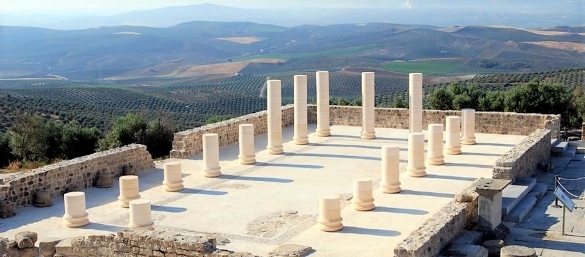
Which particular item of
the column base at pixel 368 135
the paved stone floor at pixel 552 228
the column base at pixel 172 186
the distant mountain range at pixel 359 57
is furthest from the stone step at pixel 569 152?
the distant mountain range at pixel 359 57

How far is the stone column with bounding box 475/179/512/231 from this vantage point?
12827 millimetres

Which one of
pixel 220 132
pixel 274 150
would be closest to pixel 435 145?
pixel 274 150

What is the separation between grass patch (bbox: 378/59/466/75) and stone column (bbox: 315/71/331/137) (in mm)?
90948

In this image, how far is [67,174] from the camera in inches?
615

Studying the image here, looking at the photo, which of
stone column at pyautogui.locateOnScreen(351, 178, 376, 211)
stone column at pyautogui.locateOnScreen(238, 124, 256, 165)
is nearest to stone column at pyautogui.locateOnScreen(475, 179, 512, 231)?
stone column at pyautogui.locateOnScreen(351, 178, 376, 211)

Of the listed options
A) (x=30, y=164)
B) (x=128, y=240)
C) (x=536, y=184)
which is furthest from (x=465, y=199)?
(x=30, y=164)

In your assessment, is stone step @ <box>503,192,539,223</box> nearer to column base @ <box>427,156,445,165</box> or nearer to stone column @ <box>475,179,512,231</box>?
stone column @ <box>475,179,512,231</box>

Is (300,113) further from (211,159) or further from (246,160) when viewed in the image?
(211,159)

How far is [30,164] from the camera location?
26.0 m

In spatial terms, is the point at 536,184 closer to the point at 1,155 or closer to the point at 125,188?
the point at 125,188

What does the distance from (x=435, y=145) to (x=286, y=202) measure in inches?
202

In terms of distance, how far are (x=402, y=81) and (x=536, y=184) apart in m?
76.7

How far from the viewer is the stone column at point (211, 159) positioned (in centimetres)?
1734

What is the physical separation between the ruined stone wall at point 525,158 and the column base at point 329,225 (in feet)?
13.4
